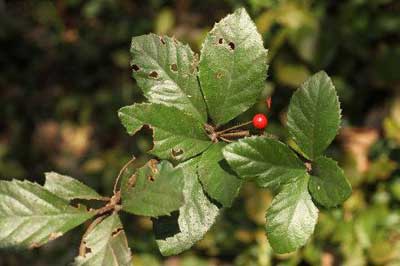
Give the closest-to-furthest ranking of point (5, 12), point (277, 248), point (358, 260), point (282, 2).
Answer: point (277, 248) < point (358, 260) < point (282, 2) < point (5, 12)

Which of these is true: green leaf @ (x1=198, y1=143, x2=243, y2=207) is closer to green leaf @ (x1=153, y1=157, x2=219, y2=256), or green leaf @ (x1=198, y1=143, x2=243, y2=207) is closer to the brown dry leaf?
green leaf @ (x1=153, y1=157, x2=219, y2=256)

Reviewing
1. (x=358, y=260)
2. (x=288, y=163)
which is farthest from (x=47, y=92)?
(x=288, y=163)

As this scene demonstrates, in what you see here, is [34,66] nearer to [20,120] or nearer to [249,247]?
[20,120]

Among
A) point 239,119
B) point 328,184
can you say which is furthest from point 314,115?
point 239,119

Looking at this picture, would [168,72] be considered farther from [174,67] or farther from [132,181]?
[132,181]

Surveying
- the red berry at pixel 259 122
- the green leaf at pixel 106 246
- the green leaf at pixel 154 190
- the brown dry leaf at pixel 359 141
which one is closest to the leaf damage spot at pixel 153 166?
the green leaf at pixel 154 190

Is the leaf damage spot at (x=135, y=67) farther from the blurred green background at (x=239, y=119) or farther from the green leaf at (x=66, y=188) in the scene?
the blurred green background at (x=239, y=119)
